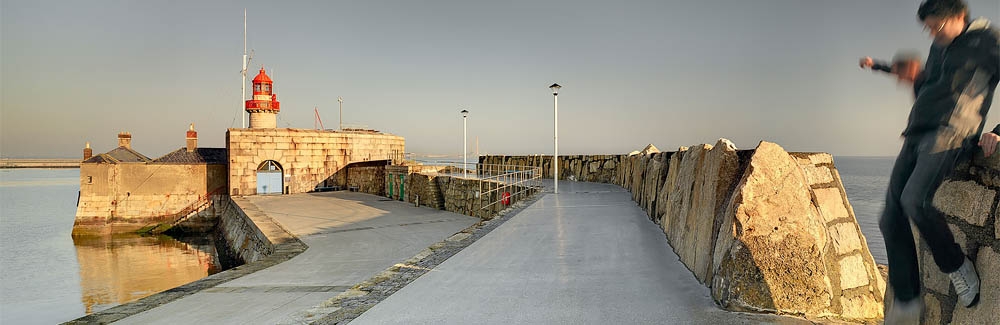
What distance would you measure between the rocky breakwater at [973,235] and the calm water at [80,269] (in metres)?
15.3

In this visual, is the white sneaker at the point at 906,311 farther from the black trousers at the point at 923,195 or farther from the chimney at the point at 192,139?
the chimney at the point at 192,139

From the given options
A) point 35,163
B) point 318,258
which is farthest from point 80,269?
point 35,163

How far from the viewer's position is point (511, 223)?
9156 millimetres

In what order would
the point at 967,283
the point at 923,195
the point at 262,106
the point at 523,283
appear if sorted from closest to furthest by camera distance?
1. the point at 967,283
2. the point at 923,195
3. the point at 523,283
4. the point at 262,106

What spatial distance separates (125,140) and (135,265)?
58.4 feet

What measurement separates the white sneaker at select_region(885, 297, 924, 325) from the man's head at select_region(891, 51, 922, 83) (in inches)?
44.2

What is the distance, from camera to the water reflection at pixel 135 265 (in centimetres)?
1477

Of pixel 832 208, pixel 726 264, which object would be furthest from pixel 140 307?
pixel 832 208

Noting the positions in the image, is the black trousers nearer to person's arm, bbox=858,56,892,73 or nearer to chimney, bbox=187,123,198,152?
person's arm, bbox=858,56,892,73

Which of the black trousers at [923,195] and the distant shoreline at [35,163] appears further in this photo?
the distant shoreline at [35,163]

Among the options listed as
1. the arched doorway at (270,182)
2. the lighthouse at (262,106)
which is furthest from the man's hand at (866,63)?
the lighthouse at (262,106)

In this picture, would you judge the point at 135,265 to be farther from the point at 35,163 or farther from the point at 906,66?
the point at 35,163

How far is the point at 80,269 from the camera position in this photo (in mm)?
18734

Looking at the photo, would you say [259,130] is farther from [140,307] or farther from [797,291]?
[797,291]
